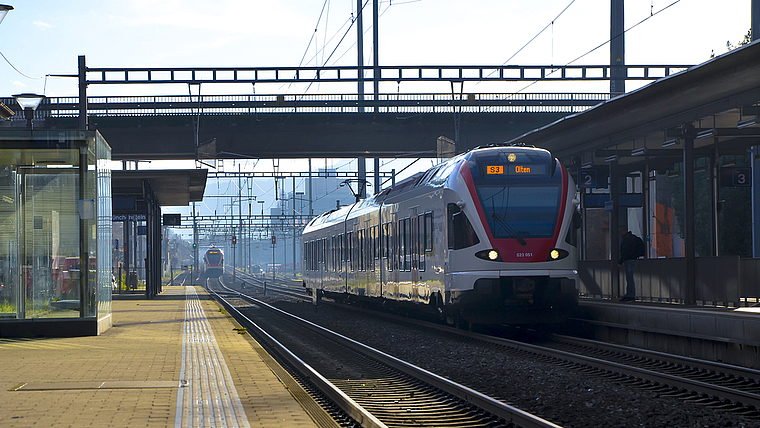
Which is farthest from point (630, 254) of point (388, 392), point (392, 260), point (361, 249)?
point (388, 392)

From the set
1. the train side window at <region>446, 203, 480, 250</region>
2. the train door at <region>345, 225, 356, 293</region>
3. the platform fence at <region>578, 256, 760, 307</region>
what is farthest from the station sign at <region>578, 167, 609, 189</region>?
the train door at <region>345, 225, 356, 293</region>

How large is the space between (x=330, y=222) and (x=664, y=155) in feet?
46.9

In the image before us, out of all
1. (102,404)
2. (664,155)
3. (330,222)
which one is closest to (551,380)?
(102,404)

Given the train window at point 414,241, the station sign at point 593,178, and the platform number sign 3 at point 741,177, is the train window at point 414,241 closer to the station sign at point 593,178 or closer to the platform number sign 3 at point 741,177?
the station sign at point 593,178

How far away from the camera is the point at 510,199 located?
16391 millimetres

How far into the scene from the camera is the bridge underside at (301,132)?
3650 cm

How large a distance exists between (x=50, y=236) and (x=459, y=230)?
7.61m

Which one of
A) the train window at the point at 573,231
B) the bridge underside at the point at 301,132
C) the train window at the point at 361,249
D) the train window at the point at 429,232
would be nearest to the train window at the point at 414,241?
the train window at the point at 429,232

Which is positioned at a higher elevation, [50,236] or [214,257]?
[50,236]

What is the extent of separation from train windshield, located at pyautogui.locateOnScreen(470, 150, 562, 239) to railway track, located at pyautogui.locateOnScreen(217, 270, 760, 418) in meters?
2.03

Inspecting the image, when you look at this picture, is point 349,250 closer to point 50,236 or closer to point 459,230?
point 459,230

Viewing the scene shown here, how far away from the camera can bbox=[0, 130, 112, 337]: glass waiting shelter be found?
54.3ft

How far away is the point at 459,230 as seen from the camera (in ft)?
53.9

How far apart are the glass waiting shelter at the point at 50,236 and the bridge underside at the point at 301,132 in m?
18.8
